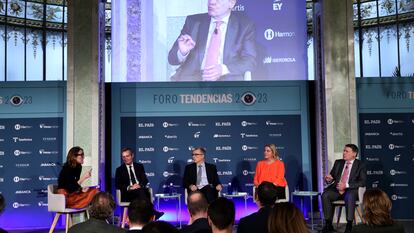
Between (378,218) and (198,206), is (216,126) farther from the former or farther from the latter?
(378,218)

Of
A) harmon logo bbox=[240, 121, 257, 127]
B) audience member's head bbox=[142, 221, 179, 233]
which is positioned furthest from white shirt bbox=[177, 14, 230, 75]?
audience member's head bbox=[142, 221, 179, 233]

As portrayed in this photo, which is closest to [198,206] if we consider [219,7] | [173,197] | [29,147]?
[173,197]

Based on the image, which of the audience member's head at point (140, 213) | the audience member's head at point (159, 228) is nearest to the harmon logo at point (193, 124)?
the audience member's head at point (140, 213)

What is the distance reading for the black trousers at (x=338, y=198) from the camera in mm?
6332

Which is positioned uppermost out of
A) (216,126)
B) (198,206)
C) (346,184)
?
(216,126)

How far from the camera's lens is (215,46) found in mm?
8055

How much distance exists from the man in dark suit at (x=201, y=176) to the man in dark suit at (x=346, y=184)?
1.39 m

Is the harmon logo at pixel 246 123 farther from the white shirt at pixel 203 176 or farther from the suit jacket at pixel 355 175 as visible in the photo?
the suit jacket at pixel 355 175

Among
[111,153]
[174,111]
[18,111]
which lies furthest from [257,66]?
[18,111]

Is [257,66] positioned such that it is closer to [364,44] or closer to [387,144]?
[387,144]

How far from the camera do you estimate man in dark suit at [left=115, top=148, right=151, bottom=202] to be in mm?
6758

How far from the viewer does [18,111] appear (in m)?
7.70

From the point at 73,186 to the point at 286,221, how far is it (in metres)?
4.43

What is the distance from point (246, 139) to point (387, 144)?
2.06m
